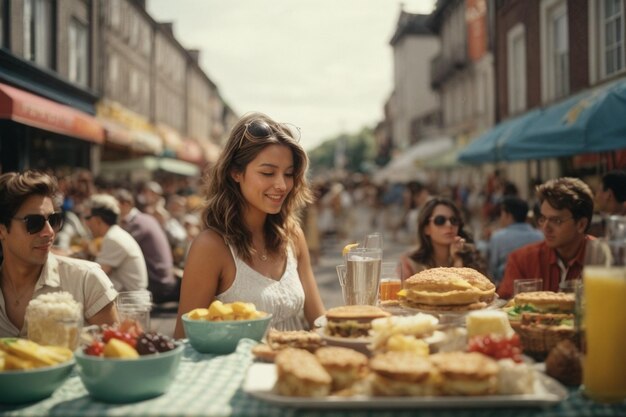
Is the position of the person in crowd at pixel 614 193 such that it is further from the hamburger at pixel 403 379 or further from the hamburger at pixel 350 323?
the hamburger at pixel 403 379

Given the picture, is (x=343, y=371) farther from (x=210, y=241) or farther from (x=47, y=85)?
(x=47, y=85)

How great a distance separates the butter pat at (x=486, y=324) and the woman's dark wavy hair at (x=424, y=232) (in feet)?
11.2

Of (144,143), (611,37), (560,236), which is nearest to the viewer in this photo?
(560,236)

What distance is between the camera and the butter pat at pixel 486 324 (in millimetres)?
2082

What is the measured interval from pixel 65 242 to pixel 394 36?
169 ft

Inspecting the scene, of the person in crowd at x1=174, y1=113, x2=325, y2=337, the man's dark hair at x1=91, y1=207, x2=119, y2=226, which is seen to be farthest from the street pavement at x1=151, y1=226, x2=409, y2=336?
the man's dark hair at x1=91, y1=207, x2=119, y2=226

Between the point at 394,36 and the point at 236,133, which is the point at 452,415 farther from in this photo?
the point at 394,36

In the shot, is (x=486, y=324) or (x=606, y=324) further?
(x=486, y=324)

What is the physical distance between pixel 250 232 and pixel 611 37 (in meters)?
9.58

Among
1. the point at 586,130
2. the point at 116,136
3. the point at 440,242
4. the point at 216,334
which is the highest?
the point at 116,136

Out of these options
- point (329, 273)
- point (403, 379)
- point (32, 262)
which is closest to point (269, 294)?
point (32, 262)

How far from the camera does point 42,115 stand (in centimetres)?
1173

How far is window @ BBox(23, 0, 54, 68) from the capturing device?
1527 cm

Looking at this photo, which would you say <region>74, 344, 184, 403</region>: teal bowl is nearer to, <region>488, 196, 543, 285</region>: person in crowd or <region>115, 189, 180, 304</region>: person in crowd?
<region>488, 196, 543, 285</region>: person in crowd
